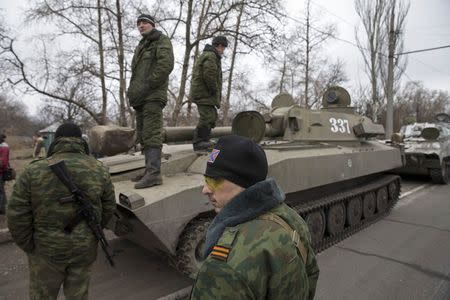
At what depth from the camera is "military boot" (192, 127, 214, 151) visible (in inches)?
197

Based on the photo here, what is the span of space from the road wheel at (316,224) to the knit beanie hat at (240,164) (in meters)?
4.02

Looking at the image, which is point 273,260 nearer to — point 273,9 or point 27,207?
point 27,207

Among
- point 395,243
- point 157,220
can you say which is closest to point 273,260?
point 157,220

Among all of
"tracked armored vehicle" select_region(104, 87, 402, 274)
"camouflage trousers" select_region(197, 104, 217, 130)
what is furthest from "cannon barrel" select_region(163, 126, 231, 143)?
"camouflage trousers" select_region(197, 104, 217, 130)

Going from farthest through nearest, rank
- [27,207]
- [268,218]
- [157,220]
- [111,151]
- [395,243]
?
[395,243] < [111,151] < [157,220] < [27,207] < [268,218]

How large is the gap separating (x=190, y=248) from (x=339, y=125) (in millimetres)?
4171

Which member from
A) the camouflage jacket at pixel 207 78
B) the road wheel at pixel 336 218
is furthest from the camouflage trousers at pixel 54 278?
the road wheel at pixel 336 218

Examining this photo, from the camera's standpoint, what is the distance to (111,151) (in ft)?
14.5

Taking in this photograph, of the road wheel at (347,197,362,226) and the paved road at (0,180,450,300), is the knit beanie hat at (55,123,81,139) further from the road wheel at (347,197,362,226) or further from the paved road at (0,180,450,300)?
the road wheel at (347,197,362,226)

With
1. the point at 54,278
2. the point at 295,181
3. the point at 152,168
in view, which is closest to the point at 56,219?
the point at 54,278

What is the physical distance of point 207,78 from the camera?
4742mm

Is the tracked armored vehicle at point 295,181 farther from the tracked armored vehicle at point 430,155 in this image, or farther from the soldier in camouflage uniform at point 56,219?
the tracked armored vehicle at point 430,155

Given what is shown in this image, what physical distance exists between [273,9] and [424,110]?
38.8 m

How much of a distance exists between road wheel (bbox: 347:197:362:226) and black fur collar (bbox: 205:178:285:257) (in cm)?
531
